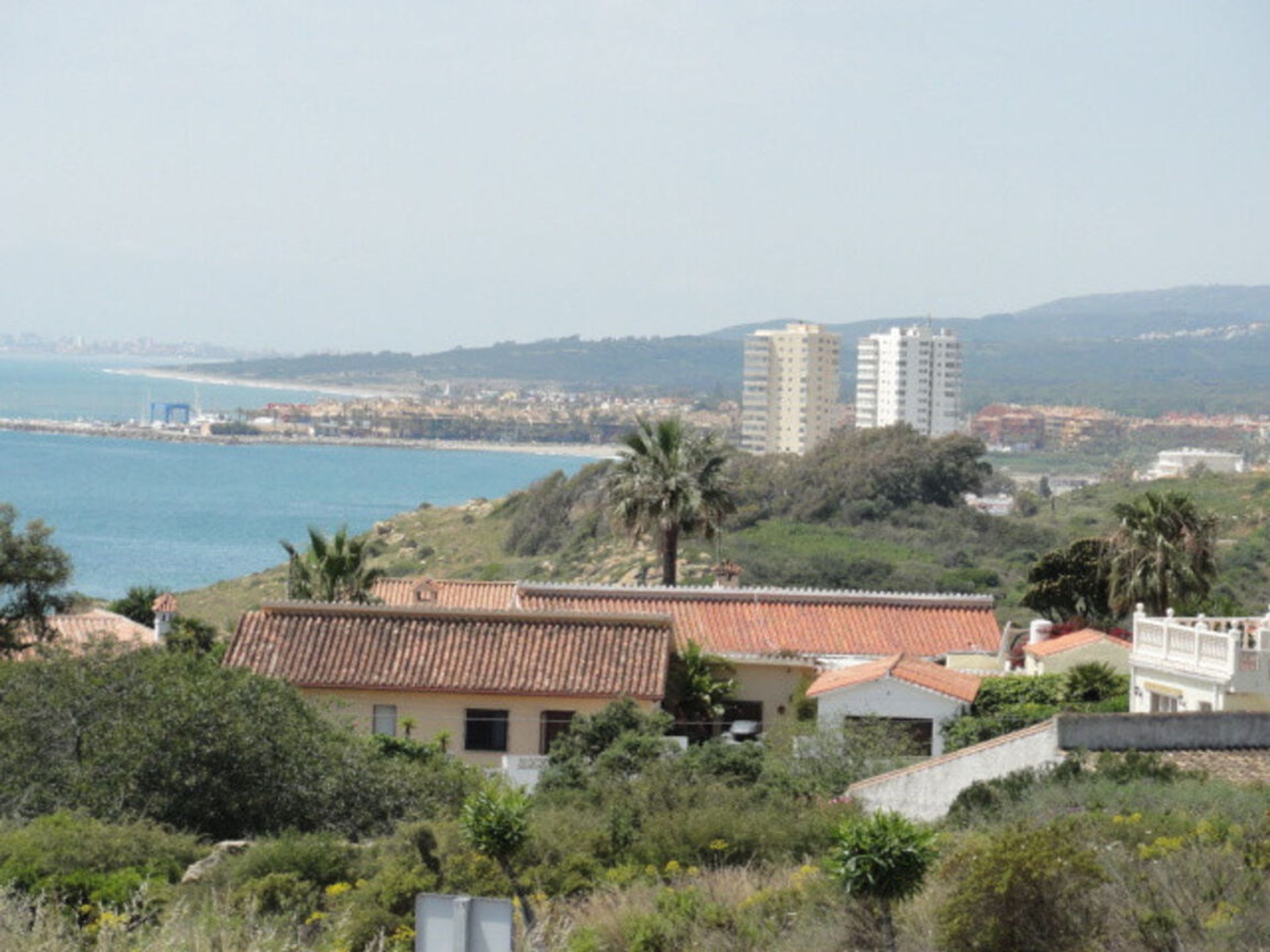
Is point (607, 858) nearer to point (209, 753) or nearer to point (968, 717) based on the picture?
point (209, 753)

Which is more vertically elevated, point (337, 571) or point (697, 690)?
point (337, 571)

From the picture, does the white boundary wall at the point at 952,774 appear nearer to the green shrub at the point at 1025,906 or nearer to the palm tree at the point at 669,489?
the green shrub at the point at 1025,906

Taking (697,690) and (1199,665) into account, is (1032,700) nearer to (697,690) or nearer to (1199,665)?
(1199,665)

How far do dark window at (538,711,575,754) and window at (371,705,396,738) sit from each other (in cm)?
211

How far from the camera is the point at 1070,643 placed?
3078 cm

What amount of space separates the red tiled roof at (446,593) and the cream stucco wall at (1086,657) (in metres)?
12.2

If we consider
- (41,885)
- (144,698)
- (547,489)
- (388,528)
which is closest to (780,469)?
(547,489)

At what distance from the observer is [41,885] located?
1481cm

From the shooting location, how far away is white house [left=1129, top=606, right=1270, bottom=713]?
25.0 meters

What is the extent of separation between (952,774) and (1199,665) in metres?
5.99

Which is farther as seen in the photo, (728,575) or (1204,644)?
(728,575)

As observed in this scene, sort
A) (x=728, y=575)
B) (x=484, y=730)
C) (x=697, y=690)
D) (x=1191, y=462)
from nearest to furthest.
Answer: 1. (x=484, y=730)
2. (x=697, y=690)
3. (x=728, y=575)
4. (x=1191, y=462)

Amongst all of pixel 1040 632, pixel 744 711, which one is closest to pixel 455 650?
pixel 744 711

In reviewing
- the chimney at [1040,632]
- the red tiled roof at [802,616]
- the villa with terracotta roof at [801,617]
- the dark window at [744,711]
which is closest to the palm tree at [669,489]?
the villa with terracotta roof at [801,617]
